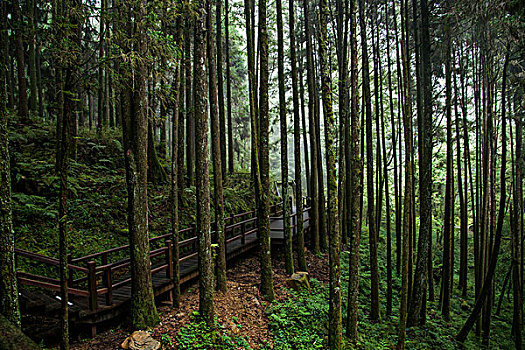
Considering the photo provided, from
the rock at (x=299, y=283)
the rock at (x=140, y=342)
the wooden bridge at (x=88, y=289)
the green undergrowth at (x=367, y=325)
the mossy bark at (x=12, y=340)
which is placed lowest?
the green undergrowth at (x=367, y=325)

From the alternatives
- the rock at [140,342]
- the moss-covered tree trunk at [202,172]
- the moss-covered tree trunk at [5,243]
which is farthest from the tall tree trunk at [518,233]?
the moss-covered tree trunk at [5,243]

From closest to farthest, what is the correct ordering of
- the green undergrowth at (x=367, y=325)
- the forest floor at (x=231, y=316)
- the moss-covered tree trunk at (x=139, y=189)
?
the forest floor at (x=231, y=316) → the moss-covered tree trunk at (x=139, y=189) → the green undergrowth at (x=367, y=325)

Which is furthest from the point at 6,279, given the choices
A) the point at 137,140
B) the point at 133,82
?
the point at 133,82

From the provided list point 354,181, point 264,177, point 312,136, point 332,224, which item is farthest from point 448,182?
point 264,177

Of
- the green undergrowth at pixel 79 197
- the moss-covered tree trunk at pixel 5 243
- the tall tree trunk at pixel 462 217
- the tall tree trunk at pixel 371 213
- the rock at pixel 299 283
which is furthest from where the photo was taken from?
the tall tree trunk at pixel 462 217

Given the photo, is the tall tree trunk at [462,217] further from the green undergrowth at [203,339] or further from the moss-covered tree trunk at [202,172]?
the green undergrowth at [203,339]

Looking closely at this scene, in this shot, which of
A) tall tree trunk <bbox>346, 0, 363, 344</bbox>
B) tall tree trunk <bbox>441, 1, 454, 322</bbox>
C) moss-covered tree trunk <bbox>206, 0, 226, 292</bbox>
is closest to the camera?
tall tree trunk <bbox>346, 0, 363, 344</bbox>

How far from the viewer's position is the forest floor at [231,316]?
16.0 ft

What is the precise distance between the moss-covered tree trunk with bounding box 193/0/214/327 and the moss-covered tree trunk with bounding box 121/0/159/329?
92 cm

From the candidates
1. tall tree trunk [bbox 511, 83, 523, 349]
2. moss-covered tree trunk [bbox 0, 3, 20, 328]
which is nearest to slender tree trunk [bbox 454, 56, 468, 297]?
tall tree trunk [bbox 511, 83, 523, 349]

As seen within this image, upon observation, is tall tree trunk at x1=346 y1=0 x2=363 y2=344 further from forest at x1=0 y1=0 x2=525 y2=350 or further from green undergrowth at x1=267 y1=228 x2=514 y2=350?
green undergrowth at x1=267 y1=228 x2=514 y2=350

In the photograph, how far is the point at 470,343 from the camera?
797cm

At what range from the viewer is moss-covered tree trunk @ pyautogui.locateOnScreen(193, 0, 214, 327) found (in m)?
5.31

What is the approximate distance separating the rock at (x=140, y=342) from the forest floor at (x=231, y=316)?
0.48 ft
